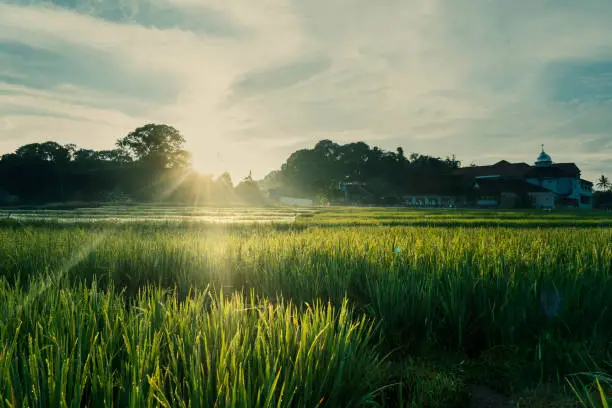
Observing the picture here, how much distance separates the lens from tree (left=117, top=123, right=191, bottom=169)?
68.7m

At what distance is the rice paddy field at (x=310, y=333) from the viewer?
1.47m

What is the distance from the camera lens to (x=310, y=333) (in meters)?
1.79

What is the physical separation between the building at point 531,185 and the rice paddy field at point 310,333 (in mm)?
51866

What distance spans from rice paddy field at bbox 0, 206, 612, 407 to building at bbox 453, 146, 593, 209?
51866 millimetres

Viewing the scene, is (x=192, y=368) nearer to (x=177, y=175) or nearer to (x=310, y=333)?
(x=310, y=333)

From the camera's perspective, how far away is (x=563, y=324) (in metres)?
2.99

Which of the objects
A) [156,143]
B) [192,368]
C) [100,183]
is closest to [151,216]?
[192,368]

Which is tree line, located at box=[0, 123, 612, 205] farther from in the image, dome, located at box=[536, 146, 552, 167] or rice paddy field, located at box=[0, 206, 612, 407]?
rice paddy field, located at box=[0, 206, 612, 407]

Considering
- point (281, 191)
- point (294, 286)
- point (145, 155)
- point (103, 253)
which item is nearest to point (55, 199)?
point (145, 155)

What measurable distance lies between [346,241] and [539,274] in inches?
121

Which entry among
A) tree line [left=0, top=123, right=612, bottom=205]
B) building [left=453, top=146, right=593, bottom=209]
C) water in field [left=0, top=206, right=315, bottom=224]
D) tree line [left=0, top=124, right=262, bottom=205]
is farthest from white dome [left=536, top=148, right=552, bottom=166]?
water in field [left=0, top=206, right=315, bottom=224]

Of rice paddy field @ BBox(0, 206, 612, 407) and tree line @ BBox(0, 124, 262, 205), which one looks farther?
tree line @ BBox(0, 124, 262, 205)

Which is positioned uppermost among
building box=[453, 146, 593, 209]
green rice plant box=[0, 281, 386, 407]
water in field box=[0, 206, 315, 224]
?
building box=[453, 146, 593, 209]

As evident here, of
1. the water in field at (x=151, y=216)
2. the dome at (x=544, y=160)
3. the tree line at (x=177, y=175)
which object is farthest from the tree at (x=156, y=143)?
the dome at (x=544, y=160)
